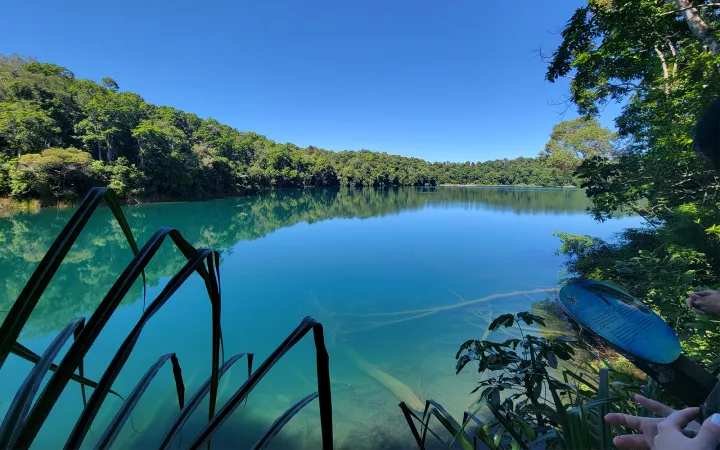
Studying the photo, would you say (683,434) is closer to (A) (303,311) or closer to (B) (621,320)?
(B) (621,320)

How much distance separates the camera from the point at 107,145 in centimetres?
1805

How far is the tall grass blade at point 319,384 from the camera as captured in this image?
39 cm

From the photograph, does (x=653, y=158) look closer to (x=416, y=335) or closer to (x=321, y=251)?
(x=416, y=335)

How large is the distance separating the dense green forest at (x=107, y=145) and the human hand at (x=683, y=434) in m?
10.7

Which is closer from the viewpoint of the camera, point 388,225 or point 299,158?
point 388,225

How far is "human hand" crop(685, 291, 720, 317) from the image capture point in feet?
2.65

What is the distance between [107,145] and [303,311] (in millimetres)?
20316

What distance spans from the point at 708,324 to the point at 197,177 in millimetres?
26740

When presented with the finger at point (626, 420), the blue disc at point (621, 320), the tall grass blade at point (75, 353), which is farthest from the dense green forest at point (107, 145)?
the tall grass blade at point (75, 353)

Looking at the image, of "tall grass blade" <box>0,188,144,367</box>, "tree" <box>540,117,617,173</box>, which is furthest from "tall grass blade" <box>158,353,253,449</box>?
"tree" <box>540,117,617,173</box>

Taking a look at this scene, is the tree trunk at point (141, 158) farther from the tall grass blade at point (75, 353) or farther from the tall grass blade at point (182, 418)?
the tall grass blade at point (75, 353)

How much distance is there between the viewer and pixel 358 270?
7.51 meters

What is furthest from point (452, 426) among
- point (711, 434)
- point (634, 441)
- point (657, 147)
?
point (657, 147)

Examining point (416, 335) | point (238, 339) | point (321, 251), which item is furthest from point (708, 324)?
point (321, 251)
